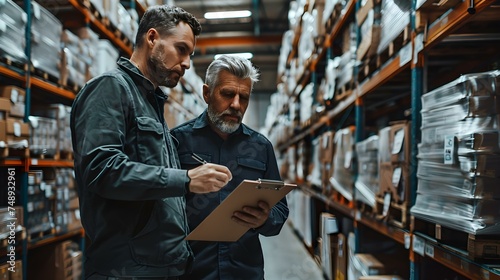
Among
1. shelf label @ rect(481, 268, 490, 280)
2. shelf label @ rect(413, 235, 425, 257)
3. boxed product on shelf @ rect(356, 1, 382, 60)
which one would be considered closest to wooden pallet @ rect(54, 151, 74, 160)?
boxed product on shelf @ rect(356, 1, 382, 60)

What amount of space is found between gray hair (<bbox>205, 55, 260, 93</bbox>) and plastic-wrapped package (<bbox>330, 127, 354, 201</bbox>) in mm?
2090

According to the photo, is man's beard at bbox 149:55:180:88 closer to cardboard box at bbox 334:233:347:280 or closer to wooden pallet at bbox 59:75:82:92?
wooden pallet at bbox 59:75:82:92

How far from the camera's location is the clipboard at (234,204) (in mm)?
1773

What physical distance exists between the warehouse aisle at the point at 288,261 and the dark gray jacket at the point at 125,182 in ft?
12.3

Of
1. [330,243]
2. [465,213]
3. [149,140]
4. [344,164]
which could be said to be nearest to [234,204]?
[149,140]

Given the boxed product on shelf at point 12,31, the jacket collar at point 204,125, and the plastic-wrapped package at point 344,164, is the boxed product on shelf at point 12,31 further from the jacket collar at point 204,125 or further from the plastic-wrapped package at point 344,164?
the plastic-wrapped package at point 344,164

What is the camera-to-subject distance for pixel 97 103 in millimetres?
1612

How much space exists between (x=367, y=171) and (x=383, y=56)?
99 cm

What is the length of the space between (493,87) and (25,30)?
3271 millimetres

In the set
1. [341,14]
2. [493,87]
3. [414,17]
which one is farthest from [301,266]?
[493,87]

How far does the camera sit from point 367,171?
3.78 m

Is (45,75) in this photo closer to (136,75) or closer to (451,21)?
(136,75)

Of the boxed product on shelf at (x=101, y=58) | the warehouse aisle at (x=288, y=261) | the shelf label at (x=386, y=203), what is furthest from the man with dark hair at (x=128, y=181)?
the warehouse aisle at (x=288, y=261)

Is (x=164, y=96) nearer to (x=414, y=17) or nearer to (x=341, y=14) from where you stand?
(x=414, y=17)
